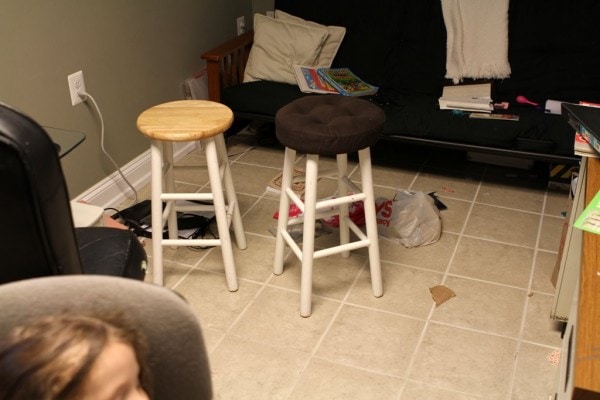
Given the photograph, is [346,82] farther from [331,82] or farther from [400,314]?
[400,314]

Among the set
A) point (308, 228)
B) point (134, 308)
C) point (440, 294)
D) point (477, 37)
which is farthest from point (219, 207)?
point (477, 37)

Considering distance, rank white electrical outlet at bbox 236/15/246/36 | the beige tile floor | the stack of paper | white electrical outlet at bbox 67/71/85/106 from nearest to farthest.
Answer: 1. the beige tile floor
2. white electrical outlet at bbox 67/71/85/106
3. the stack of paper
4. white electrical outlet at bbox 236/15/246/36

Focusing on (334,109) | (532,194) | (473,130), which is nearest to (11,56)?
(334,109)

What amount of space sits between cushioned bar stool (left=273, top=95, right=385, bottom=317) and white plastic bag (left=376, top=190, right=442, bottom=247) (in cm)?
31

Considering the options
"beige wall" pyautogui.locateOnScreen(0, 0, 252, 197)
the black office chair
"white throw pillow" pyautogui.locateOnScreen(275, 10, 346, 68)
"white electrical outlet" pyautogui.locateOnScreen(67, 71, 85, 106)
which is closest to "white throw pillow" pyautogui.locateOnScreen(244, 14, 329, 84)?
"white throw pillow" pyautogui.locateOnScreen(275, 10, 346, 68)

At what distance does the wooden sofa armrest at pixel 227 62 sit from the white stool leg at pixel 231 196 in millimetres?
907

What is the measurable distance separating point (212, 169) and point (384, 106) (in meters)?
1.30

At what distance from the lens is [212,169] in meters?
2.06

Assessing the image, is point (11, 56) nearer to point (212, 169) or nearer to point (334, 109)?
point (212, 169)

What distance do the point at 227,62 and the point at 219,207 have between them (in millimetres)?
1413

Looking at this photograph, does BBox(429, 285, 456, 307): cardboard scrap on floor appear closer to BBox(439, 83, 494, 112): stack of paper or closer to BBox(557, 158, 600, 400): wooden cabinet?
BBox(557, 158, 600, 400): wooden cabinet

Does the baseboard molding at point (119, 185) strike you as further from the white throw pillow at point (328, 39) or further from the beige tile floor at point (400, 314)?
the white throw pillow at point (328, 39)

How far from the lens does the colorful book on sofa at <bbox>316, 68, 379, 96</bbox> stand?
3189mm

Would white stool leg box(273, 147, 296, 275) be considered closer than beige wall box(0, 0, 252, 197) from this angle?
Yes
